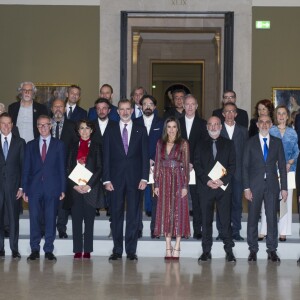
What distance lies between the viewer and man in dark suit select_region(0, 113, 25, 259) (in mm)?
10375

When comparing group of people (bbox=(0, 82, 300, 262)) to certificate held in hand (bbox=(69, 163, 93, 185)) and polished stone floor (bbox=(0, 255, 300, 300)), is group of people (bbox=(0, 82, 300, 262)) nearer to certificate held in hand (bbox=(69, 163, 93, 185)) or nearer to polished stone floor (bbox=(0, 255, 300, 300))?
certificate held in hand (bbox=(69, 163, 93, 185))

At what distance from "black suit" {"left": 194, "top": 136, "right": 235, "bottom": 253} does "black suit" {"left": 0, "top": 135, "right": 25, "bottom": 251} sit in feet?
7.47

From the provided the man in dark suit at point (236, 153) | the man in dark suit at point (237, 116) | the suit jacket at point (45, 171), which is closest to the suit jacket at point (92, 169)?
the suit jacket at point (45, 171)

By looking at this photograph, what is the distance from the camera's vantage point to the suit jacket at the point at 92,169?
1034 centimetres

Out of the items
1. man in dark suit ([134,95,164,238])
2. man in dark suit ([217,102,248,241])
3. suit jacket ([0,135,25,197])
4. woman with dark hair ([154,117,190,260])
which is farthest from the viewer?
man in dark suit ([134,95,164,238])

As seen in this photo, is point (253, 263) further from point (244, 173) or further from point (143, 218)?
point (143, 218)

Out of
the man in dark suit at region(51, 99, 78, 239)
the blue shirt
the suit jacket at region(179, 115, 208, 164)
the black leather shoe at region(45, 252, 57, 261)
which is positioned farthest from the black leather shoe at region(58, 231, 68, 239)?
the blue shirt

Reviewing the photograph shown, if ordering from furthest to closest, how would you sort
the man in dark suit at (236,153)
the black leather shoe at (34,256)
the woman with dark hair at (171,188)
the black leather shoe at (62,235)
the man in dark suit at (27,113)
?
the man in dark suit at (27,113), the black leather shoe at (62,235), the man in dark suit at (236,153), the woman with dark hair at (171,188), the black leather shoe at (34,256)

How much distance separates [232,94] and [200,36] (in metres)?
10.2

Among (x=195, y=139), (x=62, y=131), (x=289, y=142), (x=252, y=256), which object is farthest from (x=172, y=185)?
(x=62, y=131)

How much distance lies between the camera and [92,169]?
34.2ft

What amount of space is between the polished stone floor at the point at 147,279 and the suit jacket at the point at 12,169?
0.86 metres

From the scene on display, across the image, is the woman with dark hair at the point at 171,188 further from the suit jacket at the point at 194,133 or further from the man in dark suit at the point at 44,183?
the man in dark suit at the point at 44,183

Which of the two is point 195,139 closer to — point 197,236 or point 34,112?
point 197,236
